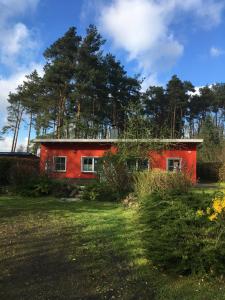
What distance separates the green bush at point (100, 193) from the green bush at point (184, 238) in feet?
35.8

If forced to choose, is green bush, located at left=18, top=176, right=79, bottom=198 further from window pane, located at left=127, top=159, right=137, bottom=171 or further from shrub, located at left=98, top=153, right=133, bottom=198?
window pane, located at left=127, top=159, right=137, bottom=171

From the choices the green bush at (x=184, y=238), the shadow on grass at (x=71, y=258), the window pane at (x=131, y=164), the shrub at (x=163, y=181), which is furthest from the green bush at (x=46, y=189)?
the green bush at (x=184, y=238)

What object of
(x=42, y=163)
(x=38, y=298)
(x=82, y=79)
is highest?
(x=82, y=79)

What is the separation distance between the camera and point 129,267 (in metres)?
6.12

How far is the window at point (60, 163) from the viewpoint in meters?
30.2

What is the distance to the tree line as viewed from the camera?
39406 millimetres

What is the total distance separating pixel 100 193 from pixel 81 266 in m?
11.4

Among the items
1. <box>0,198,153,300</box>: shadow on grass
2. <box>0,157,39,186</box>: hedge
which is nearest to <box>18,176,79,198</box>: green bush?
<box>0,157,39,186</box>: hedge

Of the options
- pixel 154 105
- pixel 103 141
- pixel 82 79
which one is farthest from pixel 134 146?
pixel 154 105

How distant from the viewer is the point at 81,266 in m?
6.08

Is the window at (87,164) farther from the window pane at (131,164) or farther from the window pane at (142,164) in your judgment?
the window pane at (131,164)

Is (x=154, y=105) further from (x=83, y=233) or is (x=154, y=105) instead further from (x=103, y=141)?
(x=83, y=233)

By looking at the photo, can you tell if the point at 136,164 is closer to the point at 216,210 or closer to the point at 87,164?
the point at 87,164

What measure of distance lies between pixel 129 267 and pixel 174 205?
1169mm
